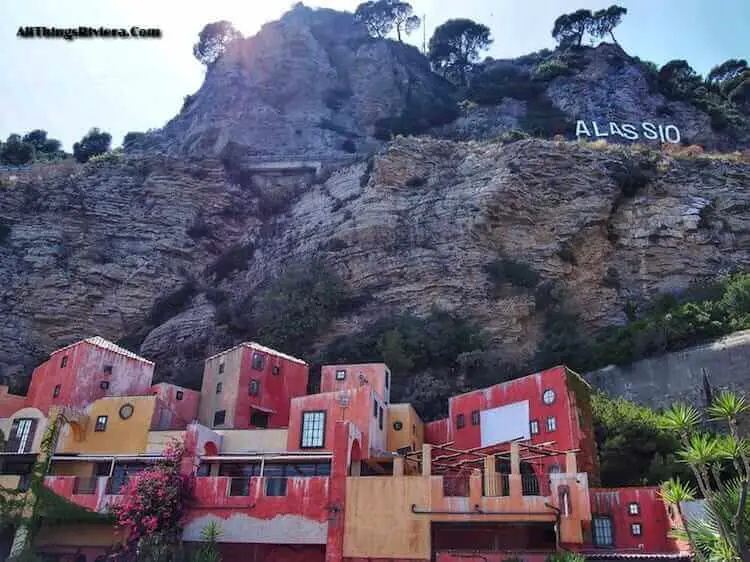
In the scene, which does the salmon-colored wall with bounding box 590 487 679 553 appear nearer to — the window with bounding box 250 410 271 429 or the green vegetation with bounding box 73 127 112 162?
the window with bounding box 250 410 271 429

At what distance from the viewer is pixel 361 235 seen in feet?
163

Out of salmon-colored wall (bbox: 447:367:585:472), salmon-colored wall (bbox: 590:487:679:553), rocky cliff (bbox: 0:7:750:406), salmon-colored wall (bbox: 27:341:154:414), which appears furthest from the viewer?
rocky cliff (bbox: 0:7:750:406)

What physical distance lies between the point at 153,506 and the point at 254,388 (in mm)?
10904

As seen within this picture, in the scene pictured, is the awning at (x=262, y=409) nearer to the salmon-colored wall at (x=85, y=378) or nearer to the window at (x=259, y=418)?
the window at (x=259, y=418)

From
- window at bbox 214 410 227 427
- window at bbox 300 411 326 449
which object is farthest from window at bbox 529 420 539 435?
window at bbox 214 410 227 427

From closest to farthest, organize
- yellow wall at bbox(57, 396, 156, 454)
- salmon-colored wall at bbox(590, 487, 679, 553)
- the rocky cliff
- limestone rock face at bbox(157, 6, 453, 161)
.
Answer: salmon-colored wall at bbox(590, 487, 679, 553)
yellow wall at bbox(57, 396, 156, 454)
the rocky cliff
limestone rock face at bbox(157, 6, 453, 161)

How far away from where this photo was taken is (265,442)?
31.8 metres

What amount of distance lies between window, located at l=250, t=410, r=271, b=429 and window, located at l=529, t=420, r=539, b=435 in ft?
44.1

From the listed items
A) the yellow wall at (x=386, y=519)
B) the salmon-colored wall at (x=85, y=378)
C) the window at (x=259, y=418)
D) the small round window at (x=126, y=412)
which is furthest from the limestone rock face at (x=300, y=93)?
the yellow wall at (x=386, y=519)

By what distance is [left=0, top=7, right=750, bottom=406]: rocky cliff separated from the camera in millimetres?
45688

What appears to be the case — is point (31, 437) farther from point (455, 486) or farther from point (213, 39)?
point (213, 39)

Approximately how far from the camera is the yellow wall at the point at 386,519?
24562mm

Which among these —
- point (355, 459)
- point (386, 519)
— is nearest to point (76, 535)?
point (355, 459)

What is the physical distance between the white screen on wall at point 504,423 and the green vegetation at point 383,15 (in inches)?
2633
